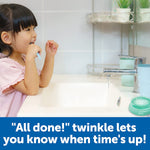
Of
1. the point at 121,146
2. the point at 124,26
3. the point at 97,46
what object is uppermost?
the point at 124,26

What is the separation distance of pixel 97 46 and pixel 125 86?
43 centimetres

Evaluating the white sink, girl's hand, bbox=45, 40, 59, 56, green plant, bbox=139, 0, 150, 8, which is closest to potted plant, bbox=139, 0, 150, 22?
green plant, bbox=139, 0, 150, 8

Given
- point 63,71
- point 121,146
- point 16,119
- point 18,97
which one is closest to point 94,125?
point 121,146

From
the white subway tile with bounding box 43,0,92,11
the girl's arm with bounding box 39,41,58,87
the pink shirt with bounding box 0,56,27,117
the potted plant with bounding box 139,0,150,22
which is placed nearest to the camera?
the pink shirt with bounding box 0,56,27,117

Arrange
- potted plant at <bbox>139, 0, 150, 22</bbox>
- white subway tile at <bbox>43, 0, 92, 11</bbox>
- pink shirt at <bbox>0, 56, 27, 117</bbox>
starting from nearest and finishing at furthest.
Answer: pink shirt at <bbox>0, 56, 27, 117</bbox>
potted plant at <bbox>139, 0, 150, 22</bbox>
white subway tile at <bbox>43, 0, 92, 11</bbox>

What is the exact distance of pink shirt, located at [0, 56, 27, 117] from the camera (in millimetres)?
1071

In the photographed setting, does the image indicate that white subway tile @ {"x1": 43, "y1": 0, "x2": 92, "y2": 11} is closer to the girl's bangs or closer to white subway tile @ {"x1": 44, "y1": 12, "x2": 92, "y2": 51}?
white subway tile @ {"x1": 44, "y1": 12, "x2": 92, "y2": 51}

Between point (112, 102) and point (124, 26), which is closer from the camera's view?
point (112, 102)

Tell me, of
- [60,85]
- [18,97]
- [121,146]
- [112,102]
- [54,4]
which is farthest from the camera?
[54,4]

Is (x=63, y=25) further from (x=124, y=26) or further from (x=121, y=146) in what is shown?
(x=121, y=146)

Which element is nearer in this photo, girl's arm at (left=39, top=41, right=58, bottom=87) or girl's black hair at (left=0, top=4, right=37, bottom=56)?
girl's black hair at (left=0, top=4, right=37, bottom=56)

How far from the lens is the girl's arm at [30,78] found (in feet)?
3.56

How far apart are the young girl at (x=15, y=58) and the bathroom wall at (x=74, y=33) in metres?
0.43

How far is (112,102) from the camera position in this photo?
1073mm
